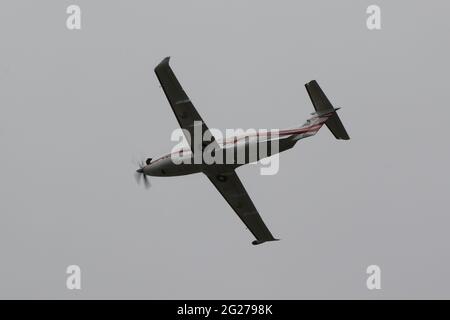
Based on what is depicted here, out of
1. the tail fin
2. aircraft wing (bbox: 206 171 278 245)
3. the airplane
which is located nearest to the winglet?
the airplane

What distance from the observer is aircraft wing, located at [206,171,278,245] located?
51.1 meters

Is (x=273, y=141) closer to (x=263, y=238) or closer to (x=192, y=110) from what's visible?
(x=192, y=110)

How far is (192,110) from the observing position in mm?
46438

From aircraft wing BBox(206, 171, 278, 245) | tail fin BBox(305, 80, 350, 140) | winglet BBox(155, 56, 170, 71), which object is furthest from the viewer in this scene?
aircraft wing BBox(206, 171, 278, 245)

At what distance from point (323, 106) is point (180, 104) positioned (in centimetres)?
758

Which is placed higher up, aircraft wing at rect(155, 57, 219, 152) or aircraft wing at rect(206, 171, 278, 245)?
aircraft wing at rect(155, 57, 219, 152)

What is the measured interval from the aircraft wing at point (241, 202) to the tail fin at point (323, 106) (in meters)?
6.01

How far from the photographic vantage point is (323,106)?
48094mm

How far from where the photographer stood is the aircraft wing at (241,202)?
5109 centimetres

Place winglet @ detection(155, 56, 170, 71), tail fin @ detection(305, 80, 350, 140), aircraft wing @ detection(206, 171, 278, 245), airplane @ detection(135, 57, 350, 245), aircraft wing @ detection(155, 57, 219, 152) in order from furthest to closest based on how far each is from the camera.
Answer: aircraft wing @ detection(206, 171, 278, 245) → tail fin @ detection(305, 80, 350, 140) → airplane @ detection(135, 57, 350, 245) → aircraft wing @ detection(155, 57, 219, 152) → winglet @ detection(155, 56, 170, 71)

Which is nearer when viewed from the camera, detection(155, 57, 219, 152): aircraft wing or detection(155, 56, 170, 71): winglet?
detection(155, 56, 170, 71): winglet

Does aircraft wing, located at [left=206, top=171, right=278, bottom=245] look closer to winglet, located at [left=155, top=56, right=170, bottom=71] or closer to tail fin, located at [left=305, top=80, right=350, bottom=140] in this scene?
tail fin, located at [left=305, top=80, right=350, bottom=140]

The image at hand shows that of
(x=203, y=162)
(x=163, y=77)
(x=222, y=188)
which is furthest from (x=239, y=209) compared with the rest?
(x=163, y=77)

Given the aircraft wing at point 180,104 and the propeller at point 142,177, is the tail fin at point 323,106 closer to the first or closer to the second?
the aircraft wing at point 180,104
